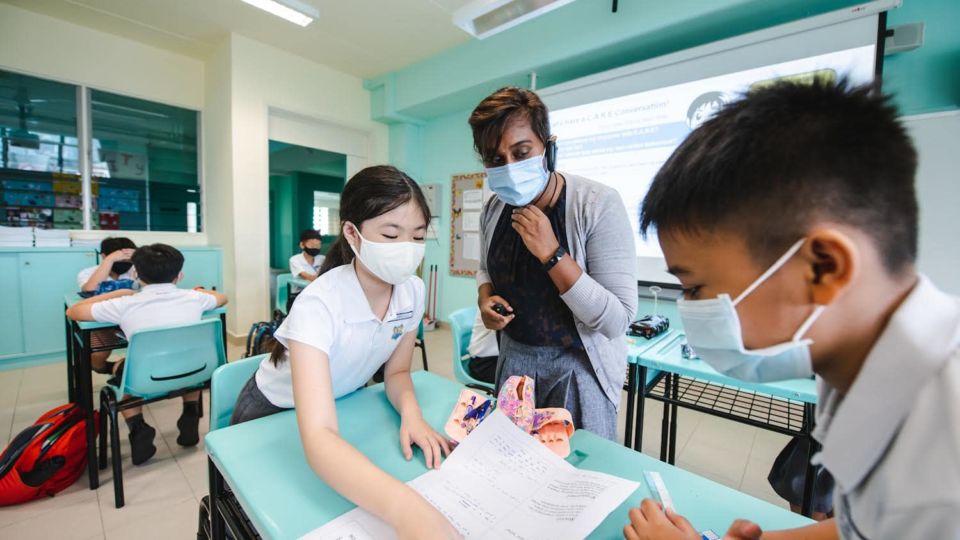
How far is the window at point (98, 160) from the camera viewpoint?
342 centimetres

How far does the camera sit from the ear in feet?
1.15

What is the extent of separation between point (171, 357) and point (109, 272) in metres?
1.32

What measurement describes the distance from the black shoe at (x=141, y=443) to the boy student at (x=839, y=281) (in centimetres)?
249

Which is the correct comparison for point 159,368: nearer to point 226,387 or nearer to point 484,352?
point 226,387

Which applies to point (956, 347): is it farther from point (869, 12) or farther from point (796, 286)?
point (869, 12)

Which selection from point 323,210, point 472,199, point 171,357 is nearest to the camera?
point 171,357

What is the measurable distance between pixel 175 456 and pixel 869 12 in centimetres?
419

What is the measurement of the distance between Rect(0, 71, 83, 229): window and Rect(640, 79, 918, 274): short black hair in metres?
5.14

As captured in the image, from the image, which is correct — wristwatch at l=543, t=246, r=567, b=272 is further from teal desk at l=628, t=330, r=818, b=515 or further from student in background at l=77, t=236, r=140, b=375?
student in background at l=77, t=236, r=140, b=375

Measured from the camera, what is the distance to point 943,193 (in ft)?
6.61

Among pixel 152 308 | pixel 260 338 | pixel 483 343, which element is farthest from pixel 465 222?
pixel 152 308

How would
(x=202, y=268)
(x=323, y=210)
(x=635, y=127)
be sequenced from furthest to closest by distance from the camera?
(x=323, y=210)
(x=202, y=268)
(x=635, y=127)

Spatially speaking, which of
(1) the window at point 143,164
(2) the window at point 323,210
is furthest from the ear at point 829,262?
(2) the window at point 323,210

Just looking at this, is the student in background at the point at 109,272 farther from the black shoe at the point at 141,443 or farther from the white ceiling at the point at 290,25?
the white ceiling at the point at 290,25
